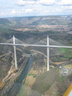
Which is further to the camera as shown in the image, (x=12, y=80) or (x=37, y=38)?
(x=37, y=38)

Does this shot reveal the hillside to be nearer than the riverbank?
No

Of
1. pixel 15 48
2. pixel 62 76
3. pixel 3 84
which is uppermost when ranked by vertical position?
pixel 15 48

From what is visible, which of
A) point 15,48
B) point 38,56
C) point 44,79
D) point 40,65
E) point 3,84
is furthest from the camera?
point 38,56

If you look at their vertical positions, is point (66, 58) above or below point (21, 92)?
above

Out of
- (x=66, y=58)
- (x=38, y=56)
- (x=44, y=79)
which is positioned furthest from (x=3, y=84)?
(x=66, y=58)

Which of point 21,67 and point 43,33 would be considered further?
point 43,33

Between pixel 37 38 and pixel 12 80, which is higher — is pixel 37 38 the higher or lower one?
the higher one

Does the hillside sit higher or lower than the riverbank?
higher

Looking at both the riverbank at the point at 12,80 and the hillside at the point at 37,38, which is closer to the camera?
the riverbank at the point at 12,80

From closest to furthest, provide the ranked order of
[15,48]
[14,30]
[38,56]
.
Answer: [15,48], [38,56], [14,30]

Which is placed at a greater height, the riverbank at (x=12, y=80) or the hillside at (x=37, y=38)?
the hillside at (x=37, y=38)

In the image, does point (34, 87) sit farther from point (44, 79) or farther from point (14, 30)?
point (14, 30)
